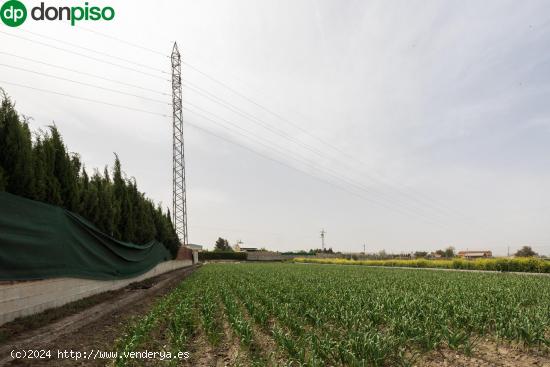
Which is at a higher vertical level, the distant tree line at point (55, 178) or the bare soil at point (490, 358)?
the distant tree line at point (55, 178)

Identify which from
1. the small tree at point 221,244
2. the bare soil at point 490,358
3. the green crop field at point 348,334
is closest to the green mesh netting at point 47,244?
the green crop field at point 348,334

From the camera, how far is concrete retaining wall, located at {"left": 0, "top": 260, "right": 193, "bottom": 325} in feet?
24.8

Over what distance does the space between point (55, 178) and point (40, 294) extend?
3.54 m

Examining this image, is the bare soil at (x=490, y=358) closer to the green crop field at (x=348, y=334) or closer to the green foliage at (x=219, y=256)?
the green crop field at (x=348, y=334)

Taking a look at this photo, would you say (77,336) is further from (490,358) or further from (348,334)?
(490,358)

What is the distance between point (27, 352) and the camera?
232 inches

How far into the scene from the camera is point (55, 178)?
10.9m

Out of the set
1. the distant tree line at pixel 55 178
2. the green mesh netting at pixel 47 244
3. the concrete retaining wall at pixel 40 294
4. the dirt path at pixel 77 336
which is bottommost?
the dirt path at pixel 77 336

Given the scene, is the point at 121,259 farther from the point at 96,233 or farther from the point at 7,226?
the point at 7,226

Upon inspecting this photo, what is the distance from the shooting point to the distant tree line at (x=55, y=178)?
29.6 feet

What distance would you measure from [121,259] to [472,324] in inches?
542

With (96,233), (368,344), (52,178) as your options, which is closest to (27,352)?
(368,344)

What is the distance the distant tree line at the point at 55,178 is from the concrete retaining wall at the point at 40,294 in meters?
2.28

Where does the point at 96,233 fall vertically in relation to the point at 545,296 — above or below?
above
